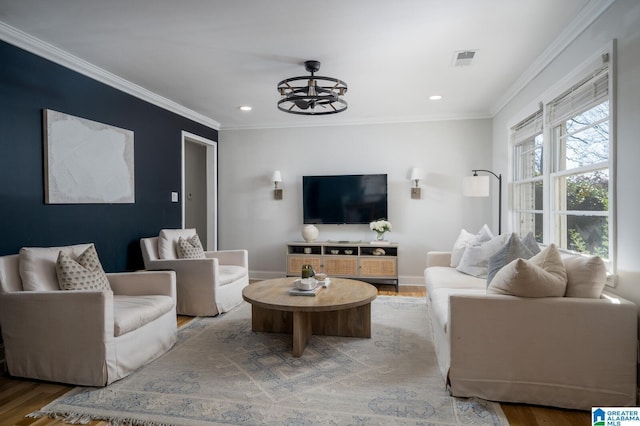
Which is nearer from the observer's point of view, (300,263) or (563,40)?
(563,40)

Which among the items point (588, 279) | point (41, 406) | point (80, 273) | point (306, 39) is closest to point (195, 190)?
Result: point (80, 273)

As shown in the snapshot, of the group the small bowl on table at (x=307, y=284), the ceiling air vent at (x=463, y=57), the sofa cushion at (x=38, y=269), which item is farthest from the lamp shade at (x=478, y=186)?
the sofa cushion at (x=38, y=269)

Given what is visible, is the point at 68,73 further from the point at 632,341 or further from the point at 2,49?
the point at 632,341

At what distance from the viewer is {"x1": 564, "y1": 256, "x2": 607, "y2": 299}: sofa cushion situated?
2.10 m

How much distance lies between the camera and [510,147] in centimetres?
438

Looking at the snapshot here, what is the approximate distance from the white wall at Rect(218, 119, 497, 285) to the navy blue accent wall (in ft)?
4.20

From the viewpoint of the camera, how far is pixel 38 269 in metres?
2.60

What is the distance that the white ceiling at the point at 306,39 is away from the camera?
2469 millimetres

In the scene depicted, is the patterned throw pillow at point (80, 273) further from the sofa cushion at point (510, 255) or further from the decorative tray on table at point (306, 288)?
the sofa cushion at point (510, 255)

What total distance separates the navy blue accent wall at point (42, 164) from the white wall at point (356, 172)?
1.28m

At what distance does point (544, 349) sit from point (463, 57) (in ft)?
7.98

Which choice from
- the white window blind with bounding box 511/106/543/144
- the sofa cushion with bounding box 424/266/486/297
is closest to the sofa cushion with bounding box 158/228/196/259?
the sofa cushion with bounding box 424/266/486/297

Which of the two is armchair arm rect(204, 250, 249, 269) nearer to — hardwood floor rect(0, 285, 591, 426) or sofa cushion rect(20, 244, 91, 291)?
sofa cushion rect(20, 244, 91, 291)

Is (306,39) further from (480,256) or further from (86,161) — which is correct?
(480,256)
